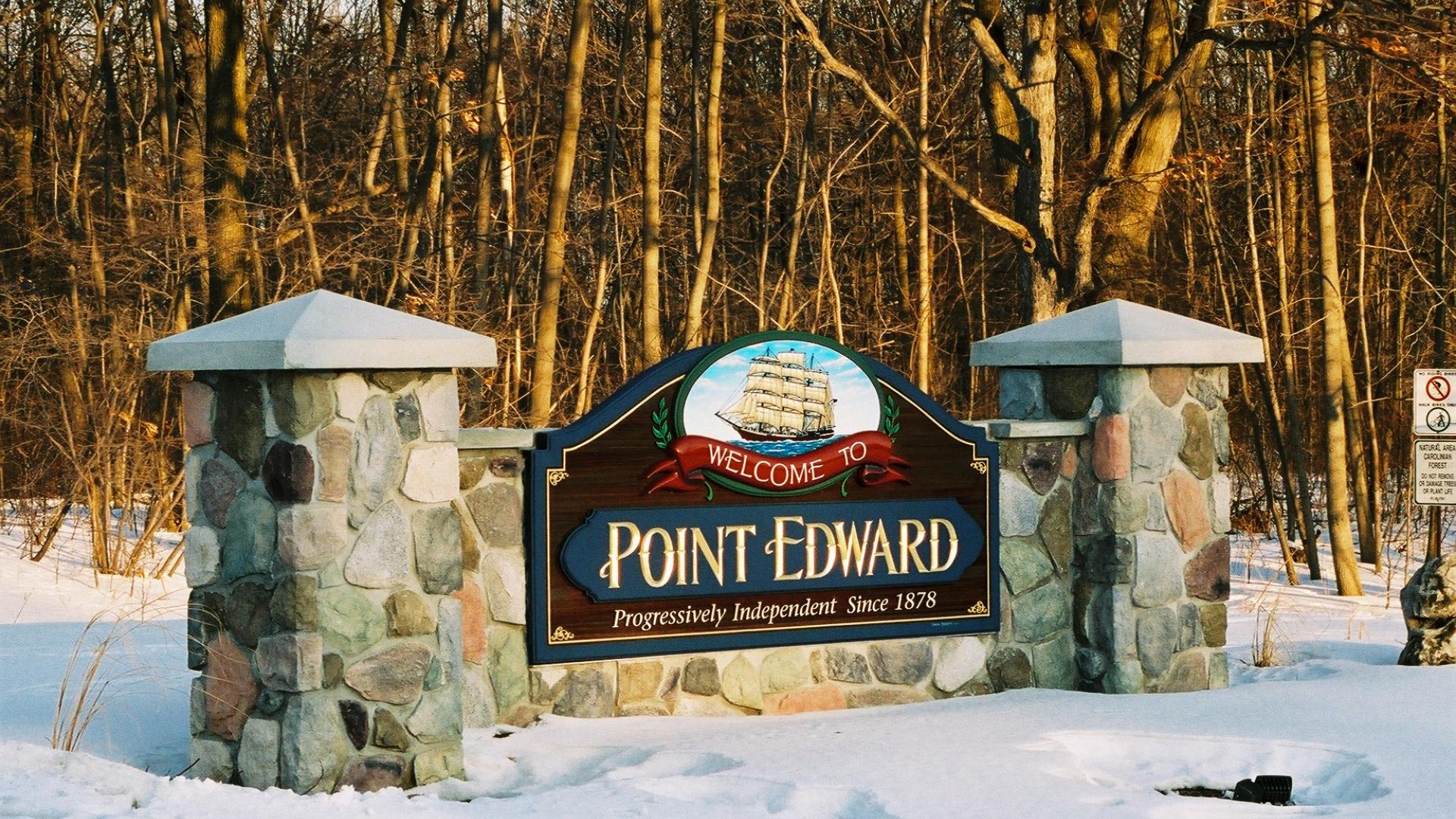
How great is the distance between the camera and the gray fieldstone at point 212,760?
6.02 meters

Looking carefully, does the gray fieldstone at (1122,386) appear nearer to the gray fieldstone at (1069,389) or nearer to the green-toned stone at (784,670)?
the gray fieldstone at (1069,389)

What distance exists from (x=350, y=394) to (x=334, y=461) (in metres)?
0.26

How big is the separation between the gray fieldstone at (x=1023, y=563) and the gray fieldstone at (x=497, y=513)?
250 cm

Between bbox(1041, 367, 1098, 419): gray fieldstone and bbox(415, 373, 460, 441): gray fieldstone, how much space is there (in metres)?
3.20

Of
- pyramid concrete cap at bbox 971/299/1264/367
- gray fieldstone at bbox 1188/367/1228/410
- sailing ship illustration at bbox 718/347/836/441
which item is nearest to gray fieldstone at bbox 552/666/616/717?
sailing ship illustration at bbox 718/347/836/441

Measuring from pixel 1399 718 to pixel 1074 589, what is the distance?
1.68m

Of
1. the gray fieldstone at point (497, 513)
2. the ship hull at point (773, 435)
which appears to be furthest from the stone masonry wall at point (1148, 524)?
the gray fieldstone at point (497, 513)

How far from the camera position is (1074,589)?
7840 millimetres

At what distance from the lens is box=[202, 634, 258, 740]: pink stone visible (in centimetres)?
600

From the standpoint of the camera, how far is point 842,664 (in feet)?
24.2

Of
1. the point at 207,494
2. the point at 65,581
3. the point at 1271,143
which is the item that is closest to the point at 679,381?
the point at 207,494

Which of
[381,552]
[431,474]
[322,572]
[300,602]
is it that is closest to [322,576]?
[322,572]

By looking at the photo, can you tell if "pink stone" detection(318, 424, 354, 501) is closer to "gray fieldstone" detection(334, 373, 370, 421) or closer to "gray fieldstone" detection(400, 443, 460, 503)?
"gray fieldstone" detection(334, 373, 370, 421)

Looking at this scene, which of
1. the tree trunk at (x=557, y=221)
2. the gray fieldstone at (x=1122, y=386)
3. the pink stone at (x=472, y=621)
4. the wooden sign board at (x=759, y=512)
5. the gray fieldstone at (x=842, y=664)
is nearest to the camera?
the pink stone at (x=472, y=621)
